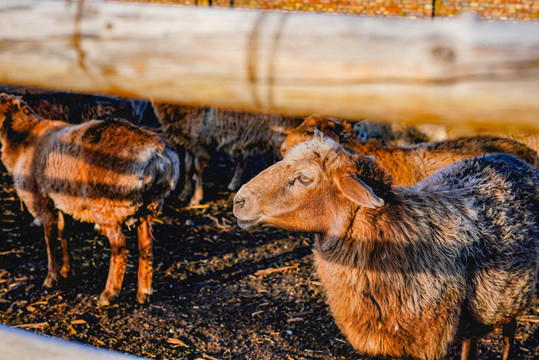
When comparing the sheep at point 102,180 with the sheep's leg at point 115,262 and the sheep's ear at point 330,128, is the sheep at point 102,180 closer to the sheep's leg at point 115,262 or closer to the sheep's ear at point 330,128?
the sheep's leg at point 115,262

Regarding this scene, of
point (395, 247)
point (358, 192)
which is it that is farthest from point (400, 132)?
point (358, 192)

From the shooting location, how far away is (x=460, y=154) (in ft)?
16.5

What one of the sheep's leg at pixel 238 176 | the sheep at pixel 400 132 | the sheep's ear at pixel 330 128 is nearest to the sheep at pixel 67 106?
the sheep's leg at pixel 238 176

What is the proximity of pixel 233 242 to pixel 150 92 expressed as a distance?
18.3ft

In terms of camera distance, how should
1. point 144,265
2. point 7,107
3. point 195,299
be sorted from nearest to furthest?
1. point 144,265
2. point 195,299
3. point 7,107

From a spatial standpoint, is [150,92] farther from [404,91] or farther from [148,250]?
[148,250]

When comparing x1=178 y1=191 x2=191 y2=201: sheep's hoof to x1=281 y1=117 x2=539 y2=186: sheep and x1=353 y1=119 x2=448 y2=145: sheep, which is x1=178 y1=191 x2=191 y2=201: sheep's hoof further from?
x1=281 y1=117 x2=539 y2=186: sheep

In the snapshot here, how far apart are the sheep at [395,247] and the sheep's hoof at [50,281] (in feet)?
10.8

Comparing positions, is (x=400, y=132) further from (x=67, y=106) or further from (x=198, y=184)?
(x=67, y=106)

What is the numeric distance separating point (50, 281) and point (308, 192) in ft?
12.5

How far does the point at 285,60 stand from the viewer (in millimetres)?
1164

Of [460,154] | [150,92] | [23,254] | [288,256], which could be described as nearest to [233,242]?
[288,256]

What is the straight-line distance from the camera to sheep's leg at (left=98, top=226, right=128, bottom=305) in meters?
5.06

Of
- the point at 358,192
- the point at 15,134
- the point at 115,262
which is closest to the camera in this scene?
the point at 358,192
